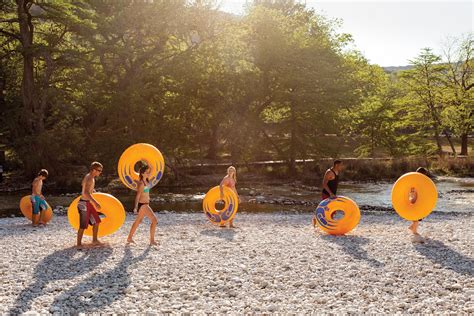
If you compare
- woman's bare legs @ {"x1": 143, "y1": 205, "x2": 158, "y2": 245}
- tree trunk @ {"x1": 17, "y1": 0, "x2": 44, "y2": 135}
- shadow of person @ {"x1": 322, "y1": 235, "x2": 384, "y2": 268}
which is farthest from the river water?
woman's bare legs @ {"x1": 143, "y1": 205, "x2": 158, "y2": 245}

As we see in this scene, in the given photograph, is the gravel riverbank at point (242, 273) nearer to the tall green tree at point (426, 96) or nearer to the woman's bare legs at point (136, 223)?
the woman's bare legs at point (136, 223)

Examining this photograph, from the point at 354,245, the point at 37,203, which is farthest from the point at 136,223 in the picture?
the point at 354,245

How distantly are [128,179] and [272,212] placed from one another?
26.6 feet

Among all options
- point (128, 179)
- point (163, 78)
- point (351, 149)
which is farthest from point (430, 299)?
point (351, 149)

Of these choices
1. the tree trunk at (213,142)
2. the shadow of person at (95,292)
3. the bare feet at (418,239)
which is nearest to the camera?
the shadow of person at (95,292)

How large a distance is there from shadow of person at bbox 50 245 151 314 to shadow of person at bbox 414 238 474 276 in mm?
6507

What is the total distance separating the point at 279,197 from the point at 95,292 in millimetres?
18346

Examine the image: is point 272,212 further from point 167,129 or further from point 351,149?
point 351,149

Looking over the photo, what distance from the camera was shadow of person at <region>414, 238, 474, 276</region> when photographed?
10172mm

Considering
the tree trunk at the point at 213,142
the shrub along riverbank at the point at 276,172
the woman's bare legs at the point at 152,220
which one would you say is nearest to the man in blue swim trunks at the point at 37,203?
the woman's bare legs at the point at 152,220

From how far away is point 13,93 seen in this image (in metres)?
34.9

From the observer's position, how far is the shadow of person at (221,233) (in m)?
13.5

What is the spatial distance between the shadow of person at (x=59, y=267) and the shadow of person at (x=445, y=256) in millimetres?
7185

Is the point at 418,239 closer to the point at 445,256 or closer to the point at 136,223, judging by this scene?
the point at 445,256
